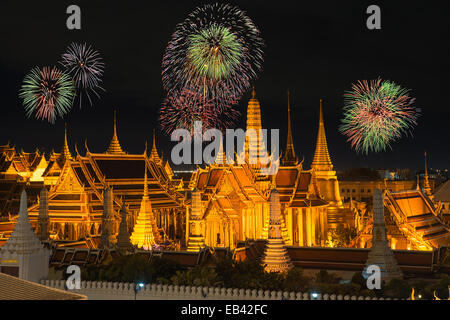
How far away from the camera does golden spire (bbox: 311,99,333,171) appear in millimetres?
61406

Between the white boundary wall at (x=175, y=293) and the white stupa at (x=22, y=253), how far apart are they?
0.78 metres

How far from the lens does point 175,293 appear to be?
2961cm

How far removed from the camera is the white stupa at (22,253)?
101ft

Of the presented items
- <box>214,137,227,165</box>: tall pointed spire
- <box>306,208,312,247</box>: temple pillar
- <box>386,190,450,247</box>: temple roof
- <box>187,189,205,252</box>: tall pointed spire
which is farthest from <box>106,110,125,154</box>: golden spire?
<box>386,190,450,247</box>: temple roof

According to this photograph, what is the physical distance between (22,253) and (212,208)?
52.5 feet

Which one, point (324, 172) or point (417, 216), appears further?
point (324, 172)

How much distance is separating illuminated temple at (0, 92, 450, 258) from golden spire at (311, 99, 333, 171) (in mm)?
84

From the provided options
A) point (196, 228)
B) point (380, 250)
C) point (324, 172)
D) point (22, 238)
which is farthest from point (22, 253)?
point (324, 172)

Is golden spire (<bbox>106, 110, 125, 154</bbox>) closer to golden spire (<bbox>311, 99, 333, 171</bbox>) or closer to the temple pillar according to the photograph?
golden spire (<bbox>311, 99, 333, 171</bbox>)

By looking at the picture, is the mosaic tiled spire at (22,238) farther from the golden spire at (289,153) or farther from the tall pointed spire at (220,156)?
the golden spire at (289,153)

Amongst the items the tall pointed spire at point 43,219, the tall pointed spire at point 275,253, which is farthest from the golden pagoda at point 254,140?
the tall pointed spire at point 275,253

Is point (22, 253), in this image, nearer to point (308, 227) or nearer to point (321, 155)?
point (308, 227)

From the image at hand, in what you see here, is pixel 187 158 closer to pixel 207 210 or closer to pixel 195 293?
pixel 207 210

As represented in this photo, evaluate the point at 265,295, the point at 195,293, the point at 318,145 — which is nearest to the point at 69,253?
the point at 195,293
